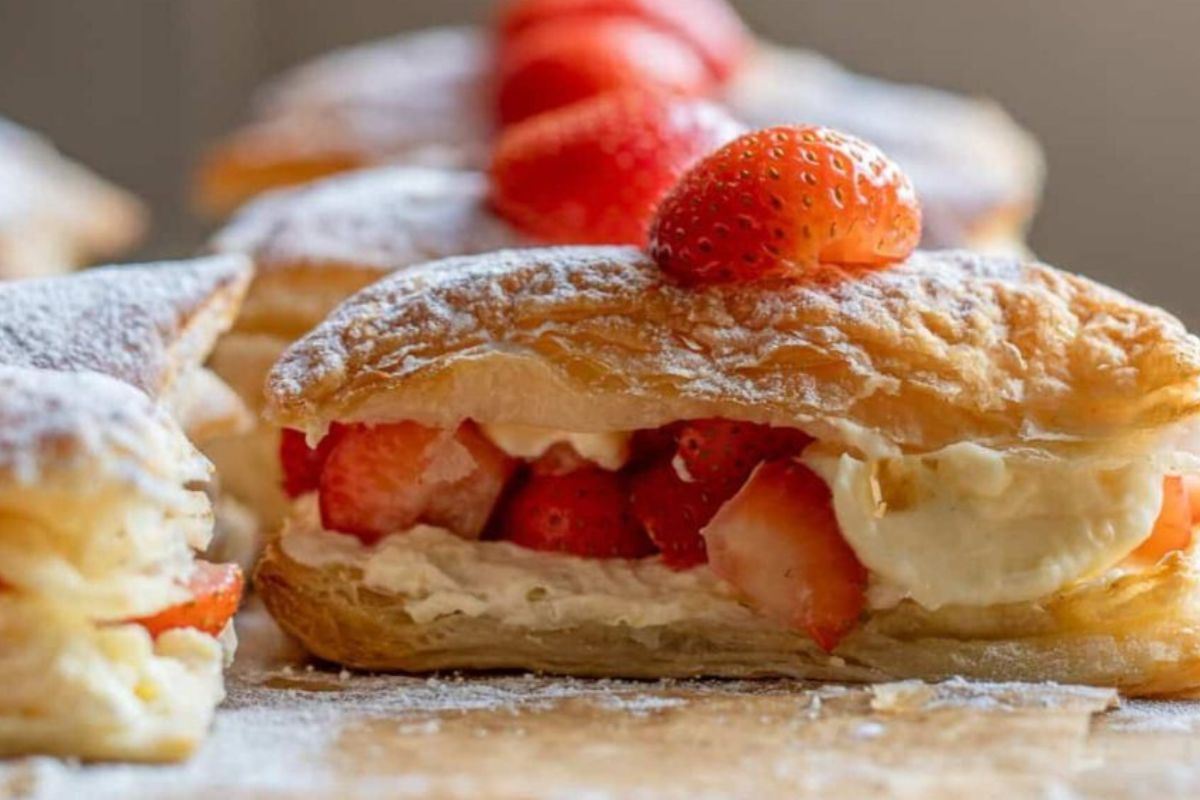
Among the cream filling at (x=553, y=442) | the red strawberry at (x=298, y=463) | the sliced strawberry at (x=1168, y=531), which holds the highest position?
the cream filling at (x=553, y=442)

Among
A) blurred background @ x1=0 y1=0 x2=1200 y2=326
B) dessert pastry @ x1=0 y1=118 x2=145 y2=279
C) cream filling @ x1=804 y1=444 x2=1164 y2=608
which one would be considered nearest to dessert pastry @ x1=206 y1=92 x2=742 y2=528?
Answer: cream filling @ x1=804 y1=444 x2=1164 y2=608

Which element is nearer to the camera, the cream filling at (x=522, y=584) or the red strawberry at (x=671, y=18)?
the cream filling at (x=522, y=584)

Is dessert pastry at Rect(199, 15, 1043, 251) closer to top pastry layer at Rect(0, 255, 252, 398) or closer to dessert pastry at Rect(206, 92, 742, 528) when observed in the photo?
dessert pastry at Rect(206, 92, 742, 528)

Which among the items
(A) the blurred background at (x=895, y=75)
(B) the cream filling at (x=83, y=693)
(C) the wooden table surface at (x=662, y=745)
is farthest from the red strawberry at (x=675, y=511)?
(A) the blurred background at (x=895, y=75)

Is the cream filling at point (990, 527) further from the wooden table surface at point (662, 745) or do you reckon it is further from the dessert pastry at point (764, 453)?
the wooden table surface at point (662, 745)

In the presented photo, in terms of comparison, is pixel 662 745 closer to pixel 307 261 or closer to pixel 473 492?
pixel 473 492

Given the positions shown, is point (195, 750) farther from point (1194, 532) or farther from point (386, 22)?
point (386, 22)

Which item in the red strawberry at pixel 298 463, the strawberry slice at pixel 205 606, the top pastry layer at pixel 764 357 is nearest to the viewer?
the strawberry slice at pixel 205 606
